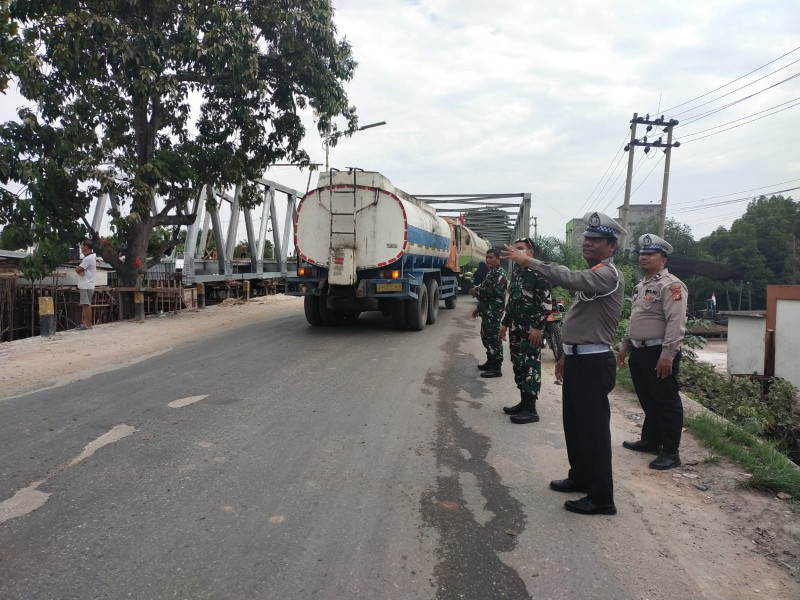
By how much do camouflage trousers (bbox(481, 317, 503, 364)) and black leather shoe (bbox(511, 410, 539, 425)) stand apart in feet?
5.13

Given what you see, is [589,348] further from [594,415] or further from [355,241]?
[355,241]

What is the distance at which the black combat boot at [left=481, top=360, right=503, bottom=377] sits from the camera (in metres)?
6.70

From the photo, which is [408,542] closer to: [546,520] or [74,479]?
[546,520]

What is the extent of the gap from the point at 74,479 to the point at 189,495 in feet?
2.81

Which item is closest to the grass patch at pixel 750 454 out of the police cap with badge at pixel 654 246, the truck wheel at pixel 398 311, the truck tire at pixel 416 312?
the police cap with badge at pixel 654 246

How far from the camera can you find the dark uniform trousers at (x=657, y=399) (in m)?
3.88

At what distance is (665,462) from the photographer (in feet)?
12.7

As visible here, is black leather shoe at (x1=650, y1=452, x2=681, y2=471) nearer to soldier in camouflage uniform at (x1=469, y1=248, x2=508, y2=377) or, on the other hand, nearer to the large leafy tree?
soldier in camouflage uniform at (x1=469, y1=248, x2=508, y2=377)

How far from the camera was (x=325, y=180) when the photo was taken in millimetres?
9445

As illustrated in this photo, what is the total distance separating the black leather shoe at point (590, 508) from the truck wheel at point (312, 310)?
7.58 metres

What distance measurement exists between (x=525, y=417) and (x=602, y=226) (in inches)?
88.7

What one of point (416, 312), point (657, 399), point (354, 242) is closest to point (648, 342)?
point (657, 399)

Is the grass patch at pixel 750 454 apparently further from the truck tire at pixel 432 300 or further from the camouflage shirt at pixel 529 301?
the truck tire at pixel 432 300

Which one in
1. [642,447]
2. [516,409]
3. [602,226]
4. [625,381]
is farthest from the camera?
[625,381]
